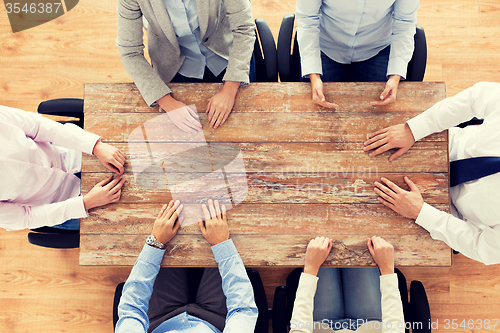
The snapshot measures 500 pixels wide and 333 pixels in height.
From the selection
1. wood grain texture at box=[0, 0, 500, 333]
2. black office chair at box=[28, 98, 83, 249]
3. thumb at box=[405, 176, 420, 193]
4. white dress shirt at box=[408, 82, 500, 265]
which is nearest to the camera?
white dress shirt at box=[408, 82, 500, 265]

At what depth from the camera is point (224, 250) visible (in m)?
1.20

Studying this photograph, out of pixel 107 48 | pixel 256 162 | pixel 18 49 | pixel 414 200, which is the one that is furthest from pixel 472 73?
pixel 18 49

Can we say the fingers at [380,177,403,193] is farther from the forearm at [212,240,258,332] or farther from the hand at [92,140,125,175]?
the hand at [92,140,125,175]

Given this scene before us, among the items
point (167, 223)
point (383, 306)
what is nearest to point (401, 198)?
point (383, 306)

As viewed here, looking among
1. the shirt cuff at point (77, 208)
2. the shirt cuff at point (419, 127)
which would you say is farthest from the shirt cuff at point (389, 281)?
the shirt cuff at point (77, 208)

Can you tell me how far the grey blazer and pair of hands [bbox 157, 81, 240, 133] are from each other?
0.04m

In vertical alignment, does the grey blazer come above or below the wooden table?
above

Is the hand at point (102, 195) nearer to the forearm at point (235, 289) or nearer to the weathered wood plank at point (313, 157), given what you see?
the weathered wood plank at point (313, 157)

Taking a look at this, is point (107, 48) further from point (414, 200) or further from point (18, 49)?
point (414, 200)

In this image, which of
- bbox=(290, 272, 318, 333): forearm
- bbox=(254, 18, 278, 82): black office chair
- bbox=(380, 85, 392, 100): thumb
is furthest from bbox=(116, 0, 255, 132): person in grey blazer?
bbox=(290, 272, 318, 333): forearm

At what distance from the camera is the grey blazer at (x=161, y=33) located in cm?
119

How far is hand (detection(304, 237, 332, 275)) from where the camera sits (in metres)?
1.19

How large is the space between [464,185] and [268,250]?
0.89m

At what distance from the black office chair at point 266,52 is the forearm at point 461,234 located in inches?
37.0
